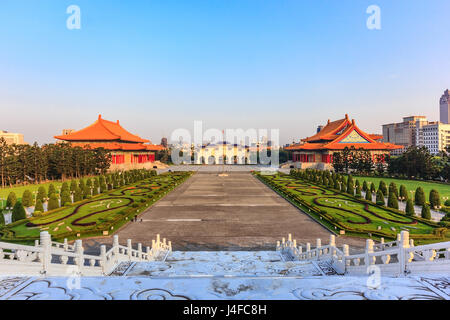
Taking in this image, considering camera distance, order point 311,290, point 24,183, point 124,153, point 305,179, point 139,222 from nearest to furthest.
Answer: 1. point 311,290
2. point 139,222
3. point 24,183
4. point 305,179
5. point 124,153

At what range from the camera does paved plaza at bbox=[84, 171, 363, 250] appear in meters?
15.0

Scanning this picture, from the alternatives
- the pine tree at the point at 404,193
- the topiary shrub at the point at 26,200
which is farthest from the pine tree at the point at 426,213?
the topiary shrub at the point at 26,200

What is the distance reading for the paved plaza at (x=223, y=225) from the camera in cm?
1499

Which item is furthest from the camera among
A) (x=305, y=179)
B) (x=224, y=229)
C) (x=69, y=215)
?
(x=305, y=179)

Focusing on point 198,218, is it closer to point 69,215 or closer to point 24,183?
point 69,215

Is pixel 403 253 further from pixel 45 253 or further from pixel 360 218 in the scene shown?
pixel 360 218

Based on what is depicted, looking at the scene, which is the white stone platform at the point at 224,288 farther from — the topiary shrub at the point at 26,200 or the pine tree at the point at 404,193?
the pine tree at the point at 404,193

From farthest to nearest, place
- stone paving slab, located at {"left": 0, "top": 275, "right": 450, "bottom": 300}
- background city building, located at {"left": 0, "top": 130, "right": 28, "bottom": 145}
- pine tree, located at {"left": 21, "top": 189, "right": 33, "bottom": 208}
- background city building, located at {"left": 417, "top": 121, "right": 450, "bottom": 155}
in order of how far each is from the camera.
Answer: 1. background city building, located at {"left": 0, "top": 130, "right": 28, "bottom": 145}
2. background city building, located at {"left": 417, "top": 121, "right": 450, "bottom": 155}
3. pine tree, located at {"left": 21, "top": 189, "right": 33, "bottom": 208}
4. stone paving slab, located at {"left": 0, "top": 275, "right": 450, "bottom": 300}

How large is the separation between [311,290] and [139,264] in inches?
252

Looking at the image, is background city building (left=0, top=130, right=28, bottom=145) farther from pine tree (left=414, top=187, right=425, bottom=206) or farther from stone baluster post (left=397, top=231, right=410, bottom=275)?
stone baluster post (left=397, top=231, right=410, bottom=275)

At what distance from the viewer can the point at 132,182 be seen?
127ft

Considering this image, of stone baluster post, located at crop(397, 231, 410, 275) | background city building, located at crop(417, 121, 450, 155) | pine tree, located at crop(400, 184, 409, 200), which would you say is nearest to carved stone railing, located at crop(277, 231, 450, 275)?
stone baluster post, located at crop(397, 231, 410, 275)

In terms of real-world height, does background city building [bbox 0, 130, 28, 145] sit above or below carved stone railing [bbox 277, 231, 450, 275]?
above
